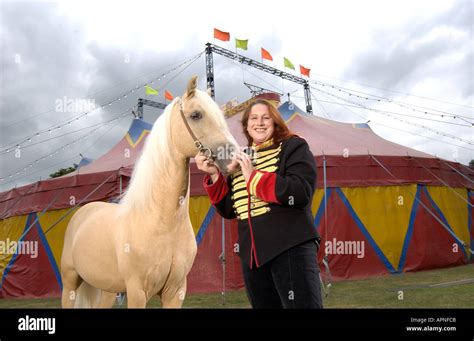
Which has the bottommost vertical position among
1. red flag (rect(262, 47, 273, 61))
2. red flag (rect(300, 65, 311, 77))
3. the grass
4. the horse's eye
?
the grass

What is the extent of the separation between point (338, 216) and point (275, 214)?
6.73 metres

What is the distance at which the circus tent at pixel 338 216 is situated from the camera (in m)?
7.71

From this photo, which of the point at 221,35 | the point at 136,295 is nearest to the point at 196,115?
the point at 136,295

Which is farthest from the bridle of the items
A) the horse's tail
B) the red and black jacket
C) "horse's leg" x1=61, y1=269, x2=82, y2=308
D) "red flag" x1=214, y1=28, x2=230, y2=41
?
"red flag" x1=214, y1=28, x2=230, y2=41

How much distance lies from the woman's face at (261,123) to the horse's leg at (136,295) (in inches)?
49.7

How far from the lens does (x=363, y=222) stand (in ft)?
27.2

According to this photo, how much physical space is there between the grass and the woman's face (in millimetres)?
3516

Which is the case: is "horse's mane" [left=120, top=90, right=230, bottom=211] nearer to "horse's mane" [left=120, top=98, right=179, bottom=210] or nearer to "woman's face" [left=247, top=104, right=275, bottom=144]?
"horse's mane" [left=120, top=98, right=179, bottom=210]

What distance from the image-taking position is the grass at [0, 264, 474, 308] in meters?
5.21

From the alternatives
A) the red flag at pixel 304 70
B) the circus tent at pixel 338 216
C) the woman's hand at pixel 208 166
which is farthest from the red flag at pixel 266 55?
the woman's hand at pixel 208 166

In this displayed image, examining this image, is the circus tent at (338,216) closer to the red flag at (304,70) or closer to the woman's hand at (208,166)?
the woman's hand at (208,166)

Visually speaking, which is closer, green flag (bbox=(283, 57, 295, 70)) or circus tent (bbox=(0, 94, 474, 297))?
circus tent (bbox=(0, 94, 474, 297))
